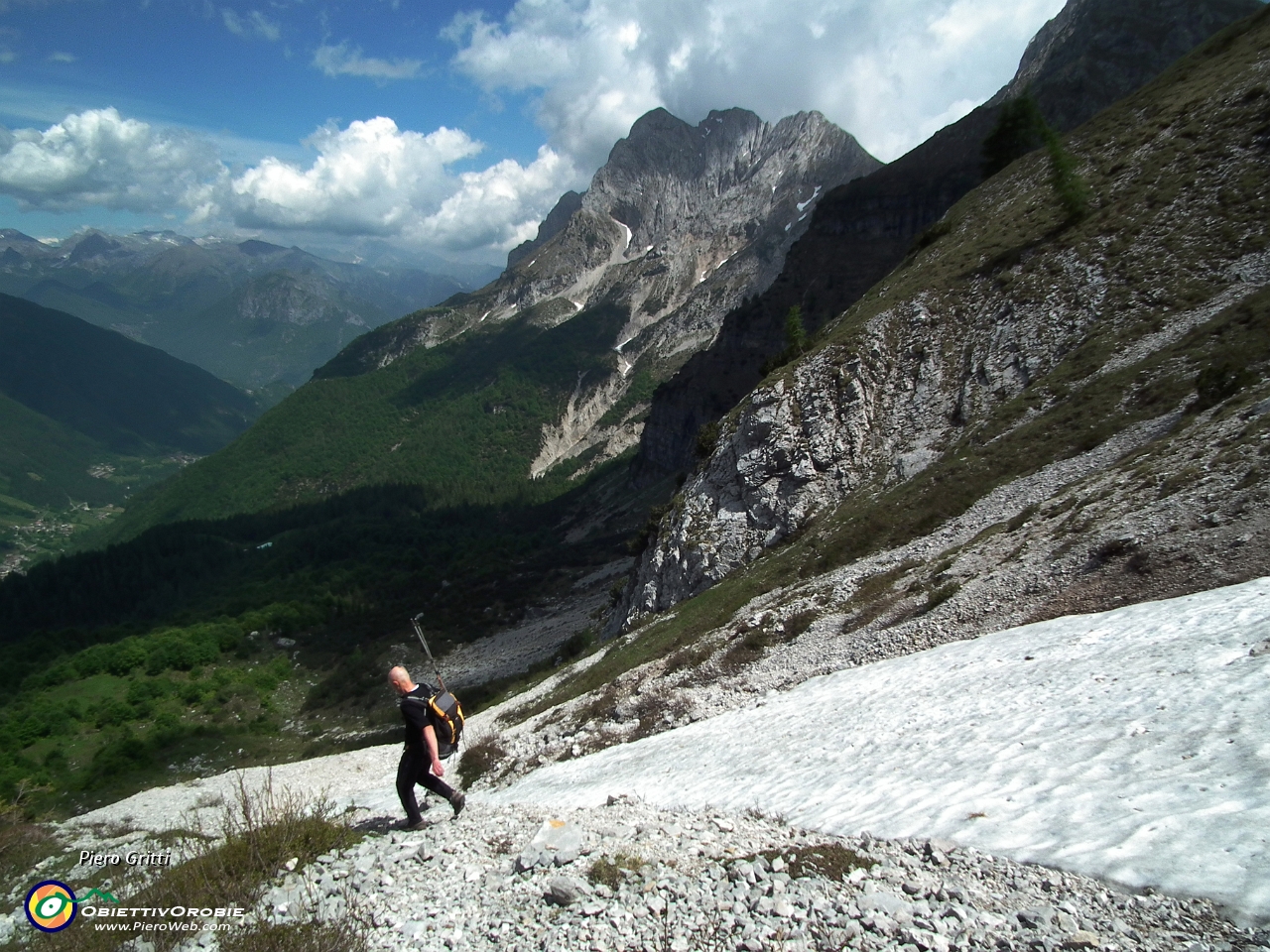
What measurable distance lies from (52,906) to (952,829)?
1144 cm

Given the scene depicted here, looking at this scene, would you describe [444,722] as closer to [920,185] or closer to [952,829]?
[952,829]

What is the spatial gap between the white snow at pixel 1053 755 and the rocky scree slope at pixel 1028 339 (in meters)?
16.0

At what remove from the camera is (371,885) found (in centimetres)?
919

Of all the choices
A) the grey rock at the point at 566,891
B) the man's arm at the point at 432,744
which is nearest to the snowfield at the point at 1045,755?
the man's arm at the point at 432,744

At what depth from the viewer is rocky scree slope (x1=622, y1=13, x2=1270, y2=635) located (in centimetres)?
3186

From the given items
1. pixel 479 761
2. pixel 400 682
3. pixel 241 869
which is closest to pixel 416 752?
pixel 400 682

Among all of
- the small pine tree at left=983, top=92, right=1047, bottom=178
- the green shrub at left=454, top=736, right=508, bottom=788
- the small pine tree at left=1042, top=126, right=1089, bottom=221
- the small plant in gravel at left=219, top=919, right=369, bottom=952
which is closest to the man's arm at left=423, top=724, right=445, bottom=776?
the small plant in gravel at left=219, top=919, right=369, bottom=952

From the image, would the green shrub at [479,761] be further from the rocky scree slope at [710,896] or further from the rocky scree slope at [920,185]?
the rocky scree slope at [920,185]

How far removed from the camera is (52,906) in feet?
27.5

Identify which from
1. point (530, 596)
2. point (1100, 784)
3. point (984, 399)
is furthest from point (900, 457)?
point (530, 596)

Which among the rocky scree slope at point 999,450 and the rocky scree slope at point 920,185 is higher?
the rocky scree slope at point 920,185

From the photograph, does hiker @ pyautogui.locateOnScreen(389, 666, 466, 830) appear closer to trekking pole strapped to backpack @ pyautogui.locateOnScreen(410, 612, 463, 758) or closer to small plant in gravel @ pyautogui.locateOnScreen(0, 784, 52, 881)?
trekking pole strapped to backpack @ pyautogui.locateOnScreen(410, 612, 463, 758)

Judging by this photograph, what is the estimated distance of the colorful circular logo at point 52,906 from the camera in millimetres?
8164

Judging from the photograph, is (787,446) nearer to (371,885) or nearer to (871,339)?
(871,339)
